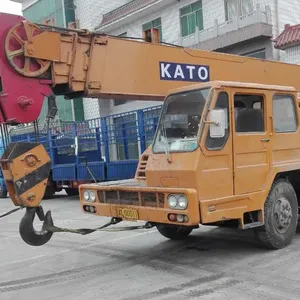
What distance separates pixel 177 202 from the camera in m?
5.40

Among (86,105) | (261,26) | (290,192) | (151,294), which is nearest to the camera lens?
(151,294)

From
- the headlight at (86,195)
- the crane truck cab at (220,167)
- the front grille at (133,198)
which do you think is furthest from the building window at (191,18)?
the front grille at (133,198)

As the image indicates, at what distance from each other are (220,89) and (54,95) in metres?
2.04

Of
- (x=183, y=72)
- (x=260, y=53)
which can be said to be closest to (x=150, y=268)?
(x=183, y=72)

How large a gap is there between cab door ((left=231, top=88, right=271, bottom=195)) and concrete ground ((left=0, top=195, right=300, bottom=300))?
3.30 ft

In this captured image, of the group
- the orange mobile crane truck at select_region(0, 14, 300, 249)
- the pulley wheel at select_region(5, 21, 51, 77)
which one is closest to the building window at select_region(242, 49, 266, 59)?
the orange mobile crane truck at select_region(0, 14, 300, 249)

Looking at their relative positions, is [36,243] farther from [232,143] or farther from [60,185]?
[60,185]

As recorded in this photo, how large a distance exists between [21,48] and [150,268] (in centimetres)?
307

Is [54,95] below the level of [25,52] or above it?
below

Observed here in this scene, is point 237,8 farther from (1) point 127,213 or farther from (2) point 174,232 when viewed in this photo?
(1) point 127,213

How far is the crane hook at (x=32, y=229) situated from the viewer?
5219mm

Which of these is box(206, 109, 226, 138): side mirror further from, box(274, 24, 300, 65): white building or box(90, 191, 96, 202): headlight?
box(274, 24, 300, 65): white building

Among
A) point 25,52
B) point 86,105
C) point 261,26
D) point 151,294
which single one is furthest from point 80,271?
point 86,105

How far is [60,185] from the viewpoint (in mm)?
15914
